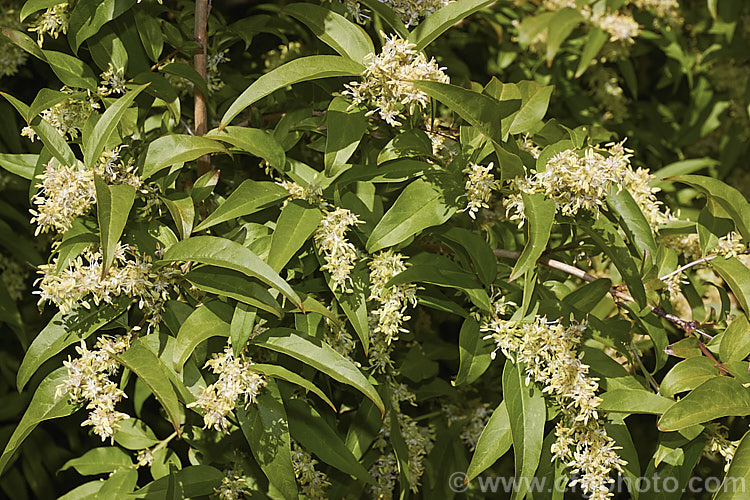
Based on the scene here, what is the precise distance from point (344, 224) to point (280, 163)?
17cm

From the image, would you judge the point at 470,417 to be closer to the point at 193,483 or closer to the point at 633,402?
the point at 633,402

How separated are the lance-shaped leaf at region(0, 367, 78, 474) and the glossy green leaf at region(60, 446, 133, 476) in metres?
0.37

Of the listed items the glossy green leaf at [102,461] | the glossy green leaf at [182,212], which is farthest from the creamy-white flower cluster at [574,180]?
the glossy green leaf at [102,461]

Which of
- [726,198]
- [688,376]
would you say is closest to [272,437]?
[688,376]

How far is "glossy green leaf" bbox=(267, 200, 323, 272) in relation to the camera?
1099mm

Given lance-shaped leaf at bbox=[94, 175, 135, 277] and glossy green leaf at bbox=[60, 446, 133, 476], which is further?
glossy green leaf at bbox=[60, 446, 133, 476]

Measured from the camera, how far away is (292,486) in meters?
1.16

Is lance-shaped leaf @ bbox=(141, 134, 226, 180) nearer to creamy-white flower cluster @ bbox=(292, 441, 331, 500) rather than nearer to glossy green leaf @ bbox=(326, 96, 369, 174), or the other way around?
glossy green leaf @ bbox=(326, 96, 369, 174)

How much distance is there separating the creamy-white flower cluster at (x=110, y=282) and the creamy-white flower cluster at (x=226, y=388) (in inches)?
5.9

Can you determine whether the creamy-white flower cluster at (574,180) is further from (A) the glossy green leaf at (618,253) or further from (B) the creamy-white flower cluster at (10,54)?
(B) the creamy-white flower cluster at (10,54)

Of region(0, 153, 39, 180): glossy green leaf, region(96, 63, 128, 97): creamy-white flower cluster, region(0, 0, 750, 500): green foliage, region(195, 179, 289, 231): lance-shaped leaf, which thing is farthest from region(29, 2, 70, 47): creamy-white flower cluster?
region(195, 179, 289, 231): lance-shaped leaf

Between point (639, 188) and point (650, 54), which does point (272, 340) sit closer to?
point (639, 188)

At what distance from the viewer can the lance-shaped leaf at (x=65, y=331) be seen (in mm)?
1137

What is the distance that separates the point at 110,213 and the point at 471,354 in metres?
0.67
